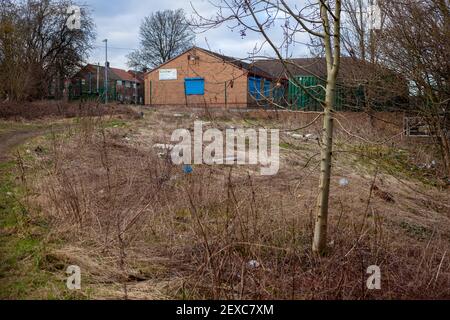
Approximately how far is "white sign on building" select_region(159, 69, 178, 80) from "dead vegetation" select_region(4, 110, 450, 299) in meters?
28.8

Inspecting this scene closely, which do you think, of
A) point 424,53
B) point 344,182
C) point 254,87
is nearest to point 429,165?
point 424,53

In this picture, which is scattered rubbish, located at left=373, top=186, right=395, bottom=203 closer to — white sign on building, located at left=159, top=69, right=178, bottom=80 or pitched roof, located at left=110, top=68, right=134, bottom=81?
white sign on building, located at left=159, top=69, right=178, bottom=80

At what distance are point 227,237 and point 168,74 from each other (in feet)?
106

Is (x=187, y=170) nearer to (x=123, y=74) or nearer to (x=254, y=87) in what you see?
(x=254, y=87)

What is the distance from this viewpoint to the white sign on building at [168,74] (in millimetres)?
34763

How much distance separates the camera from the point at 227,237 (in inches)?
152

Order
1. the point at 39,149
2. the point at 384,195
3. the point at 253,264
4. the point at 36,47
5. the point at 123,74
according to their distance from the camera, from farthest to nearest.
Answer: the point at 123,74
the point at 36,47
the point at 39,149
the point at 384,195
the point at 253,264

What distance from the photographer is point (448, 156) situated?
11.0 meters

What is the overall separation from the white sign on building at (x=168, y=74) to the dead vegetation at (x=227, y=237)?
28.8 m

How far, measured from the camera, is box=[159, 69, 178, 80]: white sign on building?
34763mm

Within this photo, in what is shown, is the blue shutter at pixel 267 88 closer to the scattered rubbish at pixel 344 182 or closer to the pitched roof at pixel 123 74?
the scattered rubbish at pixel 344 182

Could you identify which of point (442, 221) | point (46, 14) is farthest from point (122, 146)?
point (46, 14)
